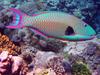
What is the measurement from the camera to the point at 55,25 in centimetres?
270

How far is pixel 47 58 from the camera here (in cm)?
406

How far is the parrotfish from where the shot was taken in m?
2.62

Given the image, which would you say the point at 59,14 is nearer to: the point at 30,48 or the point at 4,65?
the point at 4,65

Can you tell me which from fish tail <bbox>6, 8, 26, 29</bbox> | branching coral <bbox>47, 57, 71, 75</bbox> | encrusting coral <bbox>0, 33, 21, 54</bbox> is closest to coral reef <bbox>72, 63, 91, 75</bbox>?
branching coral <bbox>47, 57, 71, 75</bbox>

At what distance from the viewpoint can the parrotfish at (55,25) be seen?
103 inches

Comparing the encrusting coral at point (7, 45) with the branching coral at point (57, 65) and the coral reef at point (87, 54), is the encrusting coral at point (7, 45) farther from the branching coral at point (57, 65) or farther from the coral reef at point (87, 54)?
the coral reef at point (87, 54)

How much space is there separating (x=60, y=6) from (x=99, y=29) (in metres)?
2.58

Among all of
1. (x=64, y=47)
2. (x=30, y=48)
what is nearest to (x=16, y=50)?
(x=30, y=48)

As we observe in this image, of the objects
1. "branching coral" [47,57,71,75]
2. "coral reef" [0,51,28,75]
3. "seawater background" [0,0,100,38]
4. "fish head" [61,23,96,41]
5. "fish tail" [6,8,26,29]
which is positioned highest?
"fish tail" [6,8,26,29]

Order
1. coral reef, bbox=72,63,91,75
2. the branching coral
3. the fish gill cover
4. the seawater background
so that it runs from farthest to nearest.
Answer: the seawater background, coral reef, bbox=72,63,91,75, the branching coral, the fish gill cover

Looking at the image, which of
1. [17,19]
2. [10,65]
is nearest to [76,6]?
[10,65]

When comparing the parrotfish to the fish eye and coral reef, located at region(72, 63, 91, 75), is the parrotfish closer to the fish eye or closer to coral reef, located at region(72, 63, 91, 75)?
the fish eye

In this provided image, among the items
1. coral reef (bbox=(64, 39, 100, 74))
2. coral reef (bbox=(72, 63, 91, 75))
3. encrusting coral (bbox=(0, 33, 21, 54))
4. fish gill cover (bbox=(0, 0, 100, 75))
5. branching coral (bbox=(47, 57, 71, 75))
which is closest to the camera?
fish gill cover (bbox=(0, 0, 100, 75))

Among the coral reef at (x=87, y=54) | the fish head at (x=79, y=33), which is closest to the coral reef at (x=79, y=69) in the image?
the coral reef at (x=87, y=54)
